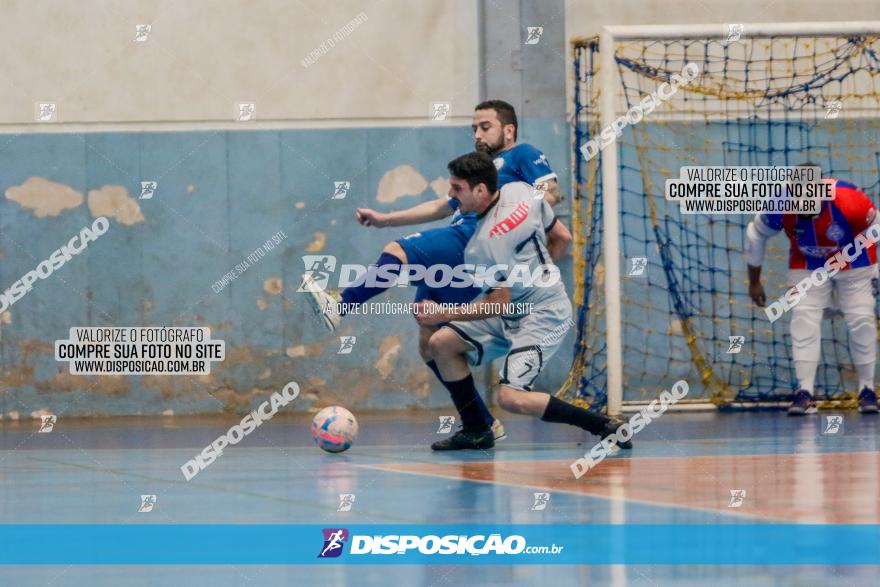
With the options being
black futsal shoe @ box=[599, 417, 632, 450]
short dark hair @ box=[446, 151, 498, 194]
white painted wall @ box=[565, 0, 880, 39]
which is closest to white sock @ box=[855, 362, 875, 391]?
white painted wall @ box=[565, 0, 880, 39]

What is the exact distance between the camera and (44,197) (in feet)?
36.8

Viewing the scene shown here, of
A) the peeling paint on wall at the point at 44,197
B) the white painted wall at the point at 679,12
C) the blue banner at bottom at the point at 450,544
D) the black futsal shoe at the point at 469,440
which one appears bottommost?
the blue banner at bottom at the point at 450,544

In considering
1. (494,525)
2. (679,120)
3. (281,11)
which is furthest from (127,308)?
(494,525)

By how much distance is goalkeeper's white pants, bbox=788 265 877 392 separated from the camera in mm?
10047

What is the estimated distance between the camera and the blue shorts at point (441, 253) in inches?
313

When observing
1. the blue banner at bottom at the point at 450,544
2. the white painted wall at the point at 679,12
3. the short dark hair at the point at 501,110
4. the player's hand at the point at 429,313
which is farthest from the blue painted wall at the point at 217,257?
the blue banner at bottom at the point at 450,544

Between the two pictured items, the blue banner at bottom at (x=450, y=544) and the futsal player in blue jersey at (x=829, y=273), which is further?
the futsal player in blue jersey at (x=829, y=273)

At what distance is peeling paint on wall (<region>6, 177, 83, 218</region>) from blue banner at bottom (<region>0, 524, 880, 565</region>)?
21.6 ft

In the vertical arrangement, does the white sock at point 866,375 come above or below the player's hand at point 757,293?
below

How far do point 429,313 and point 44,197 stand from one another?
5124 millimetres

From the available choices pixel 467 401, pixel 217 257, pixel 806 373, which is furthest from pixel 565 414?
pixel 217 257

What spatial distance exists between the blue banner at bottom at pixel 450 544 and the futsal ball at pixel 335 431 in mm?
2628

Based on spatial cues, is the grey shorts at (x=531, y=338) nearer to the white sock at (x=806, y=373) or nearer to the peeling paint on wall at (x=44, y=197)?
the white sock at (x=806, y=373)

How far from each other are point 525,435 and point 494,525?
157 inches
